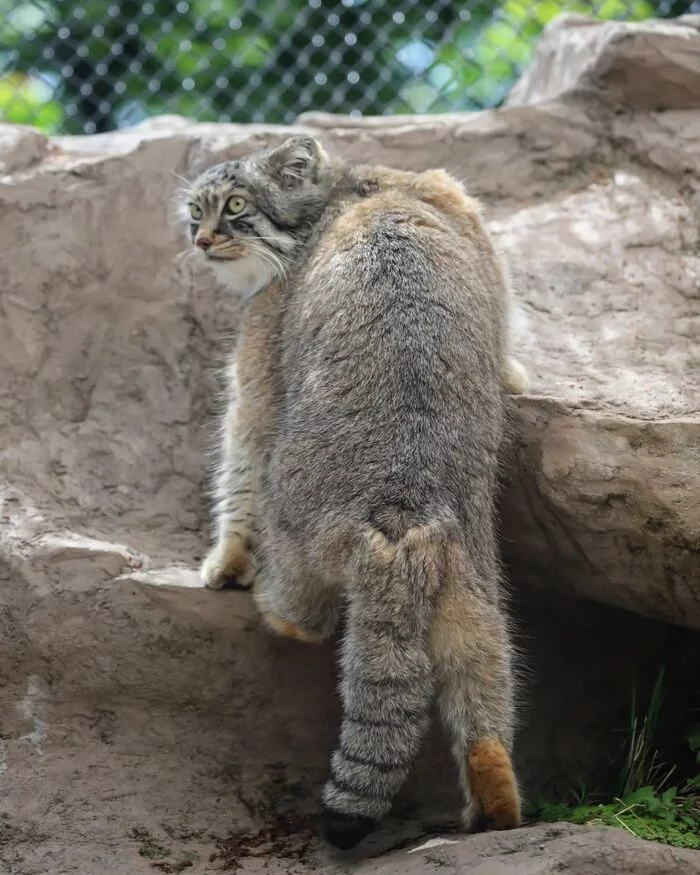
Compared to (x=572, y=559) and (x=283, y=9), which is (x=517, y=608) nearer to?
(x=572, y=559)

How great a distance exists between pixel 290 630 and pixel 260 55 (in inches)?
153

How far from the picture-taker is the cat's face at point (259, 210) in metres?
4.31

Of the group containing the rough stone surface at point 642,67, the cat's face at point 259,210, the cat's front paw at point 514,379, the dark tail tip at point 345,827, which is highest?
the rough stone surface at point 642,67

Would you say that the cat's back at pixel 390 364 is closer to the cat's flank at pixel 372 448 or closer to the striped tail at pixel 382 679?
the cat's flank at pixel 372 448

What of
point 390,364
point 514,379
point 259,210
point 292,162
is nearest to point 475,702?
point 390,364

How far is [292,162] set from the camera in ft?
14.4

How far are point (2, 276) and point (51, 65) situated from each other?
2.17 meters

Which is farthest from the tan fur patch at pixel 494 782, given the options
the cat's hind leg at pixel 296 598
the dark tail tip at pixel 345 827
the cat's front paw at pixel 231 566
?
the cat's front paw at pixel 231 566

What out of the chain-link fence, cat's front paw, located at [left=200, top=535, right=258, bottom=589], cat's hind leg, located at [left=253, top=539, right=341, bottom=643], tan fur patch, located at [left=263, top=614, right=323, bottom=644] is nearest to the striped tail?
cat's hind leg, located at [left=253, top=539, right=341, bottom=643]

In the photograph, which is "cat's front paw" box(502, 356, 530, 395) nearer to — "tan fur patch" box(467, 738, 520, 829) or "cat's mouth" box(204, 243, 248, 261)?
"cat's mouth" box(204, 243, 248, 261)

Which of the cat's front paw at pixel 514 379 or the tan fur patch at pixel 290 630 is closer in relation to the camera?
the tan fur patch at pixel 290 630

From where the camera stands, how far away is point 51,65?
655cm

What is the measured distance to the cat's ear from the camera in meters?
4.39

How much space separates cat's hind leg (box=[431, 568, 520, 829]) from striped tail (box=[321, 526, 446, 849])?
6 cm
